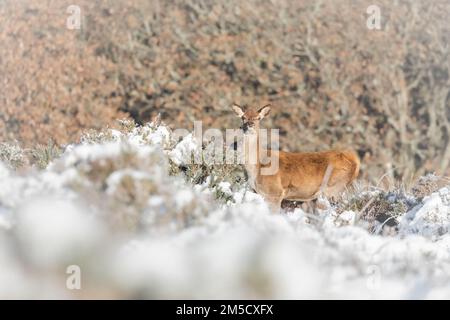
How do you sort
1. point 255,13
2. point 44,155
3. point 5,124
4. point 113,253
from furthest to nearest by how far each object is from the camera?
point 255,13 < point 5,124 < point 44,155 < point 113,253

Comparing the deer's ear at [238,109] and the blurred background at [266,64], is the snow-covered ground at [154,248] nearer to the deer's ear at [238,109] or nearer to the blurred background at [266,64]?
the deer's ear at [238,109]

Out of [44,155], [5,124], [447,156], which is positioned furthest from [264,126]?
[44,155]

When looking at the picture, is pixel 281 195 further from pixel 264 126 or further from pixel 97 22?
pixel 97 22

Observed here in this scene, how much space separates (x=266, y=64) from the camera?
13422mm

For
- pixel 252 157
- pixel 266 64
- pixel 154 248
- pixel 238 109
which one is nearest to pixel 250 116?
pixel 238 109

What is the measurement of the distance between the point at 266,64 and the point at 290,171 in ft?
16.9

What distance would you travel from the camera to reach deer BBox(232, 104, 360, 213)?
27.8 feet

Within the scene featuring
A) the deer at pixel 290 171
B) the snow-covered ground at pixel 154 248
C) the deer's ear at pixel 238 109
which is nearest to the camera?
the snow-covered ground at pixel 154 248

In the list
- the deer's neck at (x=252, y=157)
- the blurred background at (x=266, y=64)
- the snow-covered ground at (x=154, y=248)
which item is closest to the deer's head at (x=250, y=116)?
the deer's neck at (x=252, y=157)

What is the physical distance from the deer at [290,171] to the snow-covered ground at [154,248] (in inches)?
129

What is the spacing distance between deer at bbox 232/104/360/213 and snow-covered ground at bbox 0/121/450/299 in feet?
10.7

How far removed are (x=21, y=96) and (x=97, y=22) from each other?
186 centimetres

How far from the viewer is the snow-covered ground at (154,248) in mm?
4309
